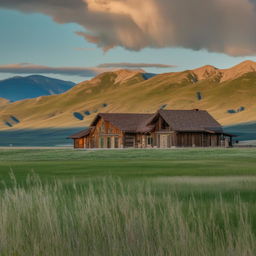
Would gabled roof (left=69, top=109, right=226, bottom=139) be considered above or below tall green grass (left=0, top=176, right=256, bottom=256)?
above

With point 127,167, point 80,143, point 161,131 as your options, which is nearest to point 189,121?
point 161,131

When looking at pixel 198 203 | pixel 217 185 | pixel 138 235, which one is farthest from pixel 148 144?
pixel 138 235

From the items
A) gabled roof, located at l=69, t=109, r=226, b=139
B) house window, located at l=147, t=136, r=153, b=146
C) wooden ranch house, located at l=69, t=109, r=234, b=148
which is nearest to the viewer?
wooden ranch house, located at l=69, t=109, r=234, b=148

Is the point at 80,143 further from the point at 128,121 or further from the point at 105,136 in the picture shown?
the point at 128,121

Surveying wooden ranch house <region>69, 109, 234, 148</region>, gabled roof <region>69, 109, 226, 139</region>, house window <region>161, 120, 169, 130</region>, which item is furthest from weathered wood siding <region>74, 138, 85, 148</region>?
house window <region>161, 120, 169, 130</region>

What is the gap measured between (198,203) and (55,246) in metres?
8.25

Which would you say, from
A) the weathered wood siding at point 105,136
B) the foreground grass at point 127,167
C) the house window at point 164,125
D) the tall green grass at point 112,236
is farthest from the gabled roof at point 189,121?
the tall green grass at point 112,236

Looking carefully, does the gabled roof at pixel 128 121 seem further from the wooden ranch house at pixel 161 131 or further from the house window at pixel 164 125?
the house window at pixel 164 125

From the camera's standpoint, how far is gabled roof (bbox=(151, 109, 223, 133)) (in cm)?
10550

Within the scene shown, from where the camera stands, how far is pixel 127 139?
11069cm

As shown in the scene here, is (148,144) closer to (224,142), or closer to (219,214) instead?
(224,142)

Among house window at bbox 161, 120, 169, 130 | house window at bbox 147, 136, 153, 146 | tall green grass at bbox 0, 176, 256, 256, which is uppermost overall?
house window at bbox 161, 120, 169, 130

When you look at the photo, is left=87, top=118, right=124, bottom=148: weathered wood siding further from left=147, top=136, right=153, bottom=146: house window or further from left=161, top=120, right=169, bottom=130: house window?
left=161, top=120, right=169, bottom=130: house window

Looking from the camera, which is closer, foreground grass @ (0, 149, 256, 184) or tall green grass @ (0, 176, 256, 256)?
tall green grass @ (0, 176, 256, 256)
